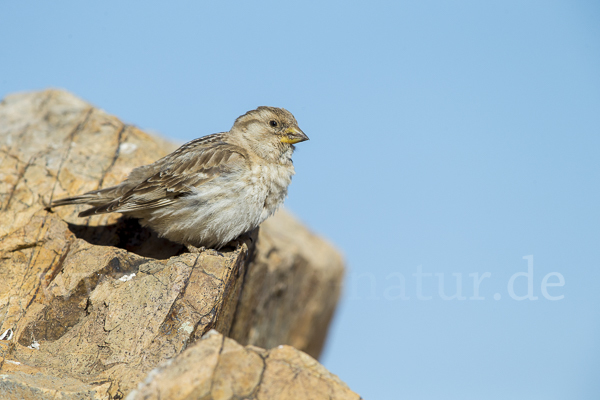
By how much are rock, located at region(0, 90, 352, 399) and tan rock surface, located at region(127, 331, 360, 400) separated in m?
1.00

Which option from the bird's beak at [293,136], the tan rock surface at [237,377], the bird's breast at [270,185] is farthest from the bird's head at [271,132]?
the tan rock surface at [237,377]

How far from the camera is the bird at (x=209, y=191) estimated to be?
5903 millimetres

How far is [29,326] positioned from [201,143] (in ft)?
9.18

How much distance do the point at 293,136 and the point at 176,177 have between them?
4.94 ft

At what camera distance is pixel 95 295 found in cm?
524

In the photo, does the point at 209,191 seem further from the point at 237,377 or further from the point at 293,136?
the point at 237,377

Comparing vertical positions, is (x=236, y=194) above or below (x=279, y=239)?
below

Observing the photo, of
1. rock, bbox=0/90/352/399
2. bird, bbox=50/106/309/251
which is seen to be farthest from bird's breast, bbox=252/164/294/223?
rock, bbox=0/90/352/399

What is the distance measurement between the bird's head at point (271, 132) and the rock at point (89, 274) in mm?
1136

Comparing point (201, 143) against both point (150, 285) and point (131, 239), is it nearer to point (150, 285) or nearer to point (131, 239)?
point (131, 239)

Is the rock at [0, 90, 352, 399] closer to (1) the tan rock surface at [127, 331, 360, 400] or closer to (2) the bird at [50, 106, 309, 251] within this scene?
(2) the bird at [50, 106, 309, 251]

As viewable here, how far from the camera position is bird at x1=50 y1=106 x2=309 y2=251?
5.90 m

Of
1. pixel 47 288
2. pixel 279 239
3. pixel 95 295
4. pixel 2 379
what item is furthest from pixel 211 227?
pixel 279 239

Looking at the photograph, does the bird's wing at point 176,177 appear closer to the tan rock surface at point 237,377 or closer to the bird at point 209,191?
the bird at point 209,191
